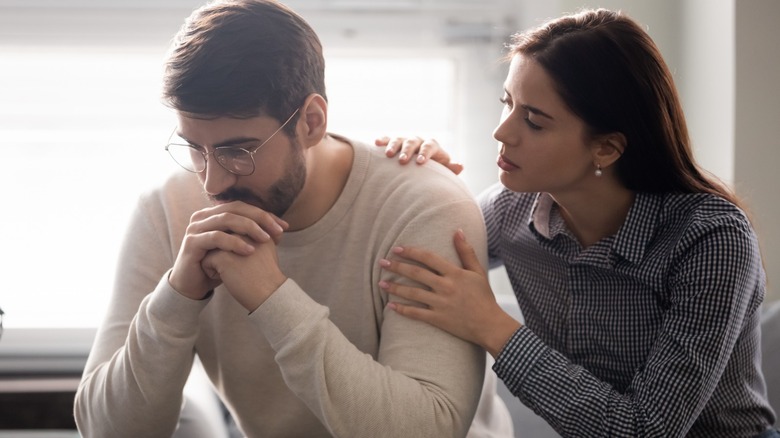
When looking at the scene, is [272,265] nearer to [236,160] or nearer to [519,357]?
[236,160]

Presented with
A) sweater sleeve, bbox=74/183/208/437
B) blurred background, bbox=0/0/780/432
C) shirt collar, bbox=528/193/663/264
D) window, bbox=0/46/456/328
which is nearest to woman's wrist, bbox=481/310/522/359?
shirt collar, bbox=528/193/663/264

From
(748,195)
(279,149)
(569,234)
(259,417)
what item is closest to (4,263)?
(259,417)

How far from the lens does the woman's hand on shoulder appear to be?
57.6 inches

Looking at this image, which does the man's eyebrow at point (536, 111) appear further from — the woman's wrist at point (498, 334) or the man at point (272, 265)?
the woman's wrist at point (498, 334)

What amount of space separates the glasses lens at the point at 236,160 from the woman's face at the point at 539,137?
0.42 meters

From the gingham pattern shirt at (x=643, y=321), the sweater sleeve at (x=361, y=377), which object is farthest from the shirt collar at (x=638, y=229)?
the sweater sleeve at (x=361, y=377)

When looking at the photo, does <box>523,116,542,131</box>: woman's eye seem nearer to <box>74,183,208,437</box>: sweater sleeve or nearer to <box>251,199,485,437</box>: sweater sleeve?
<box>251,199,485,437</box>: sweater sleeve

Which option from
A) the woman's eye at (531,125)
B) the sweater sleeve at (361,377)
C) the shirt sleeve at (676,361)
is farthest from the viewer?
the woman's eye at (531,125)

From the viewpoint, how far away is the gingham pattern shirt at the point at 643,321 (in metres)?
1.31

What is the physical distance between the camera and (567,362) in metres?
1.38

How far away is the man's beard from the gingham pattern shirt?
16.7 inches

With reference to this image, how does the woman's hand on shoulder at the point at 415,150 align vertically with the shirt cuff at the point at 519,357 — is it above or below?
above

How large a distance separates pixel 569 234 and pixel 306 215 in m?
0.47

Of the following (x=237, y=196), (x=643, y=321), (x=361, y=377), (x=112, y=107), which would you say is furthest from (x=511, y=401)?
(x=112, y=107)
